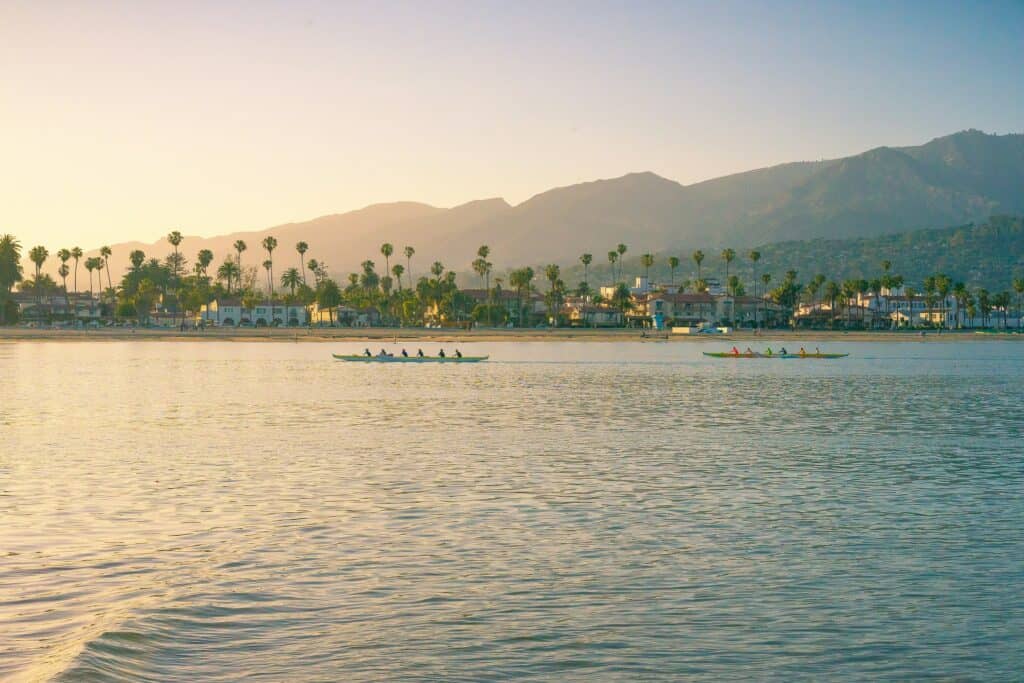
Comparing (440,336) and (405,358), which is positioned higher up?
(440,336)

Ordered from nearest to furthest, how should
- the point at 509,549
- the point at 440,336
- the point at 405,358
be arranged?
the point at 509,549
the point at 405,358
the point at 440,336

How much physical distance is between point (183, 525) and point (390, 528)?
13.5 feet

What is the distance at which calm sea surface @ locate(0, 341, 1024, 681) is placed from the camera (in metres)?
12.7

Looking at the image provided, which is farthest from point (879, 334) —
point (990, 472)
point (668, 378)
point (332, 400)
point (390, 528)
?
point (390, 528)

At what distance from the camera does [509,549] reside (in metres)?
18.5

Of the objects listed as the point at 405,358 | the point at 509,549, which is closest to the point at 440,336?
the point at 405,358

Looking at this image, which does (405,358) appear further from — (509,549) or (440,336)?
(509,549)

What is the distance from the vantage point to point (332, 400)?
56531mm

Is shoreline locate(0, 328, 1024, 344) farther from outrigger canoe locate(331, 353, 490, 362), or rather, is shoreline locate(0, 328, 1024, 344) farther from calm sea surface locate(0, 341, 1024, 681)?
calm sea surface locate(0, 341, 1024, 681)

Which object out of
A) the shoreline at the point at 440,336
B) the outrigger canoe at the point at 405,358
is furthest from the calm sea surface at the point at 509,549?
the shoreline at the point at 440,336

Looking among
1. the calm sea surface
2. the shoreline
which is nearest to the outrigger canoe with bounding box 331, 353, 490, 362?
the calm sea surface

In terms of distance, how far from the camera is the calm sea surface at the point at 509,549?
41.7 ft

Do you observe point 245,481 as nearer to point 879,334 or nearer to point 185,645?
point 185,645

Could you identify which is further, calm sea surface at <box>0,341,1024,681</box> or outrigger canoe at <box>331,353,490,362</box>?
outrigger canoe at <box>331,353,490,362</box>
